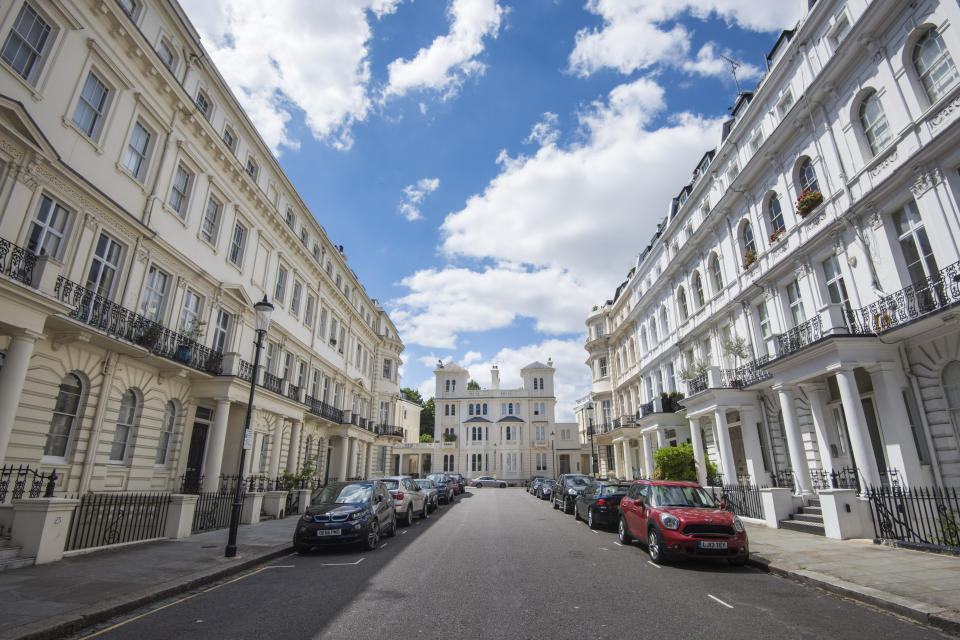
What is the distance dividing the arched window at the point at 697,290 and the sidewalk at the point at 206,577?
13950 millimetres

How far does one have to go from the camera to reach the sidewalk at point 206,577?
5535 mm

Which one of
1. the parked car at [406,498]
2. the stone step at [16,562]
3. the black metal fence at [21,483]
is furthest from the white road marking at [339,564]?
the black metal fence at [21,483]

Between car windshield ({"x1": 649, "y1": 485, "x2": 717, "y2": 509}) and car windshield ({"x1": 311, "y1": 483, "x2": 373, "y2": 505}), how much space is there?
22.8ft

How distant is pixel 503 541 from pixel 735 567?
551 centimetres

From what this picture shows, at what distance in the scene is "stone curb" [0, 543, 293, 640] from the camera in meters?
4.96

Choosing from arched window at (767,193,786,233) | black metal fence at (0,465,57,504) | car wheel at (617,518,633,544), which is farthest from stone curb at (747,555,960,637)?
black metal fence at (0,465,57,504)

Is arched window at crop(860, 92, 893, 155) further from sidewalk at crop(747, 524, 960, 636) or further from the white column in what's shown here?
sidewalk at crop(747, 524, 960, 636)

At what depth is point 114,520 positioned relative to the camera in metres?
10.5

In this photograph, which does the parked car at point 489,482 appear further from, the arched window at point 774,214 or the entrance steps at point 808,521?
the arched window at point 774,214

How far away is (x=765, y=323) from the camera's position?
18.0m

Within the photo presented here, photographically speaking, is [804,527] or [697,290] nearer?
[804,527]

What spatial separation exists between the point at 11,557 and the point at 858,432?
17635mm

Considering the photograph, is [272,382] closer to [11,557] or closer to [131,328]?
[131,328]

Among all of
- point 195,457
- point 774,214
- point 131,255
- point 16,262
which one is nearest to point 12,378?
point 16,262
